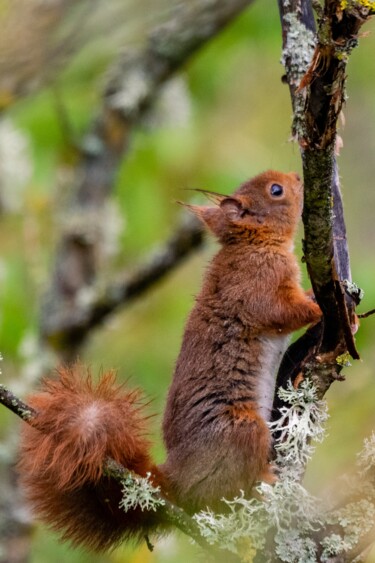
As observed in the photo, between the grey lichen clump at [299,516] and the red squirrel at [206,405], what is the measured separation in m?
0.38

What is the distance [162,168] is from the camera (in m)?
7.55

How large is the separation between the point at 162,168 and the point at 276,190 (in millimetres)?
2658

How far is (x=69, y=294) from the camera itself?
7.09 meters

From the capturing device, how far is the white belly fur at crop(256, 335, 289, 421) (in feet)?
13.9

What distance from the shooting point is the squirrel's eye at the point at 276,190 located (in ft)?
16.3

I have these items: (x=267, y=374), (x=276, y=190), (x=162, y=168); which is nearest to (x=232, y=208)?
(x=276, y=190)

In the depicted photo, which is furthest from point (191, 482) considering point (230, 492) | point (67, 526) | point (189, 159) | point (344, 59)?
point (189, 159)

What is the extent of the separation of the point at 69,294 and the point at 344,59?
4.47 metres

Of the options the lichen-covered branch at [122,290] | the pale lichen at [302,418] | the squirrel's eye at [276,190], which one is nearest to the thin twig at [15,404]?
the pale lichen at [302,418]

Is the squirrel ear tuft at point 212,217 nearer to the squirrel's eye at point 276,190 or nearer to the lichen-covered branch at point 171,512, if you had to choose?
the squirrel's eye at point 276,190

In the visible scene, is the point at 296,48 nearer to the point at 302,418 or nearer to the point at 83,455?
the point at 302,418

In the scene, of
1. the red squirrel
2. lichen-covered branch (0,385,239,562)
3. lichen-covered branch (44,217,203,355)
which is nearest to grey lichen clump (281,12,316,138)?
the red squirrel

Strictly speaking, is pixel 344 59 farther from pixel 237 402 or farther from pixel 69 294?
pixel 69 294

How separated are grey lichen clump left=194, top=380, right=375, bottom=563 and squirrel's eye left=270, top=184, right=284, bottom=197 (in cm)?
154
